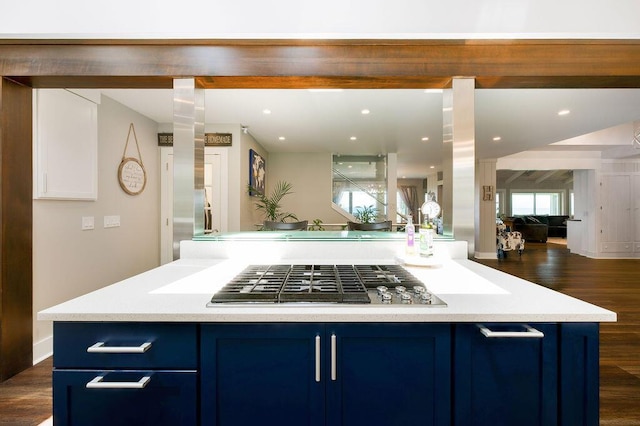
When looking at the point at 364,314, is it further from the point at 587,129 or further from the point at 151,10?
the point at 587,129

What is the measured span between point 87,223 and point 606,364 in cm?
467

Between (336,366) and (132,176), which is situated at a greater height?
(132,176)

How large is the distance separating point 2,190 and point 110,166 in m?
1.59

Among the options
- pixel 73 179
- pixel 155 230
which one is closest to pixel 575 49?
pixel 73 179

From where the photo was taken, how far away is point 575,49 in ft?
6.29

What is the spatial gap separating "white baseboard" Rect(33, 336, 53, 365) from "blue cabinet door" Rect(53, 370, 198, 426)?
2.13 metres

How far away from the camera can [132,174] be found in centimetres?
396

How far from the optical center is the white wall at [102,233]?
2.69 meters

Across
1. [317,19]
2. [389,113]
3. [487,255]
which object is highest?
[389,113]

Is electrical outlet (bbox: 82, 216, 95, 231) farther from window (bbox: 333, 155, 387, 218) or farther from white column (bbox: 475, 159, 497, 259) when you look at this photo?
white column (bbox: 475, 159, 497, 259)

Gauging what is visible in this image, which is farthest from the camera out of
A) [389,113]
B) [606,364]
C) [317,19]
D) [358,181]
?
[358,181]

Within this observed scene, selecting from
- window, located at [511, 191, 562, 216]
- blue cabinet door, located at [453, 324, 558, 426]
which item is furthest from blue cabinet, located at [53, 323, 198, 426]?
window, located at [511, 191, 562, 216]

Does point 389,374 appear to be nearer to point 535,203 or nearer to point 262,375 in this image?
point 262,375

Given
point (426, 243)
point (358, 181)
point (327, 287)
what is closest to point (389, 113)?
point (426, 243)
